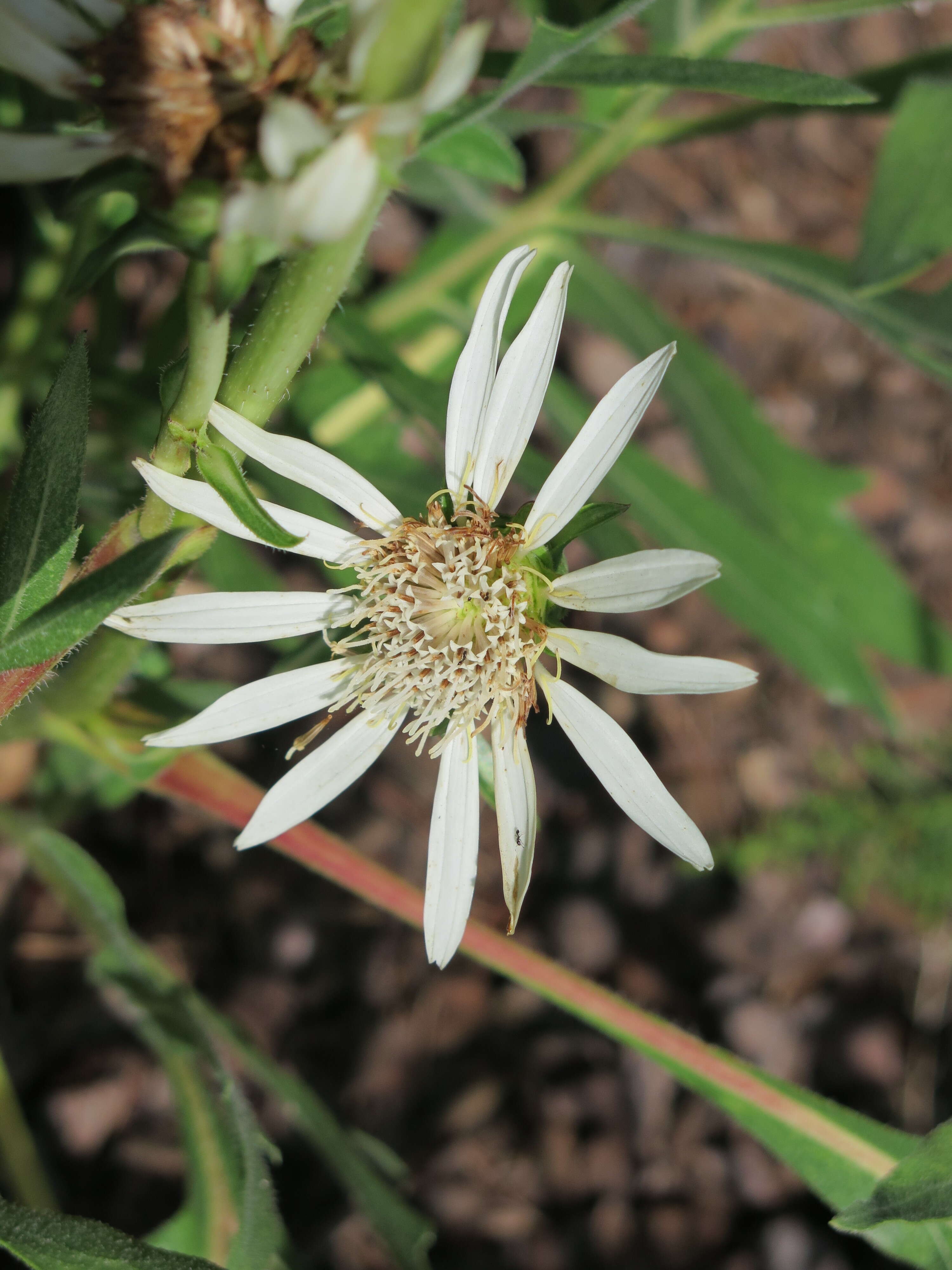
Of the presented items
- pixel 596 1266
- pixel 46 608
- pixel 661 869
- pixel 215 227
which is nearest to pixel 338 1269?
pixel 596 1266

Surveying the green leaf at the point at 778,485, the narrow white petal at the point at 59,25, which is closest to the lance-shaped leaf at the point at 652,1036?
the narrow white petal at the point at 59,25

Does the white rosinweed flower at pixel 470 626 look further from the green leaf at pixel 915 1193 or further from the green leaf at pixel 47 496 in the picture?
the green leaf at pixel 915 1193

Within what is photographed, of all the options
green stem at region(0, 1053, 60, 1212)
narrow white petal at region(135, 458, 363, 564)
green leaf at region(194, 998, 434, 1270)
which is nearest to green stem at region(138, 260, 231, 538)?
narrow white petal at region(135, 458, 363, 564)

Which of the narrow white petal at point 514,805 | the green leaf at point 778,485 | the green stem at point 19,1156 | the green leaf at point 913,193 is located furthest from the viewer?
the green leaf at point 778,485

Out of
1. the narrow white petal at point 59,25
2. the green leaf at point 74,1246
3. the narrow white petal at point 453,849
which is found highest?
the narrow white petal at point 59,25

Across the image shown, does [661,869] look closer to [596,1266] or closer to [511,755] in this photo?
[596,1266]

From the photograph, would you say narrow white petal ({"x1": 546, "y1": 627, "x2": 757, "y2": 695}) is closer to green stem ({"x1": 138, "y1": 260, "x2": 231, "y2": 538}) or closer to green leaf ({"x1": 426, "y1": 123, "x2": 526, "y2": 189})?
green stem ({"x1": 138, "y1": 260, "x2": 231, "y2": 538})
